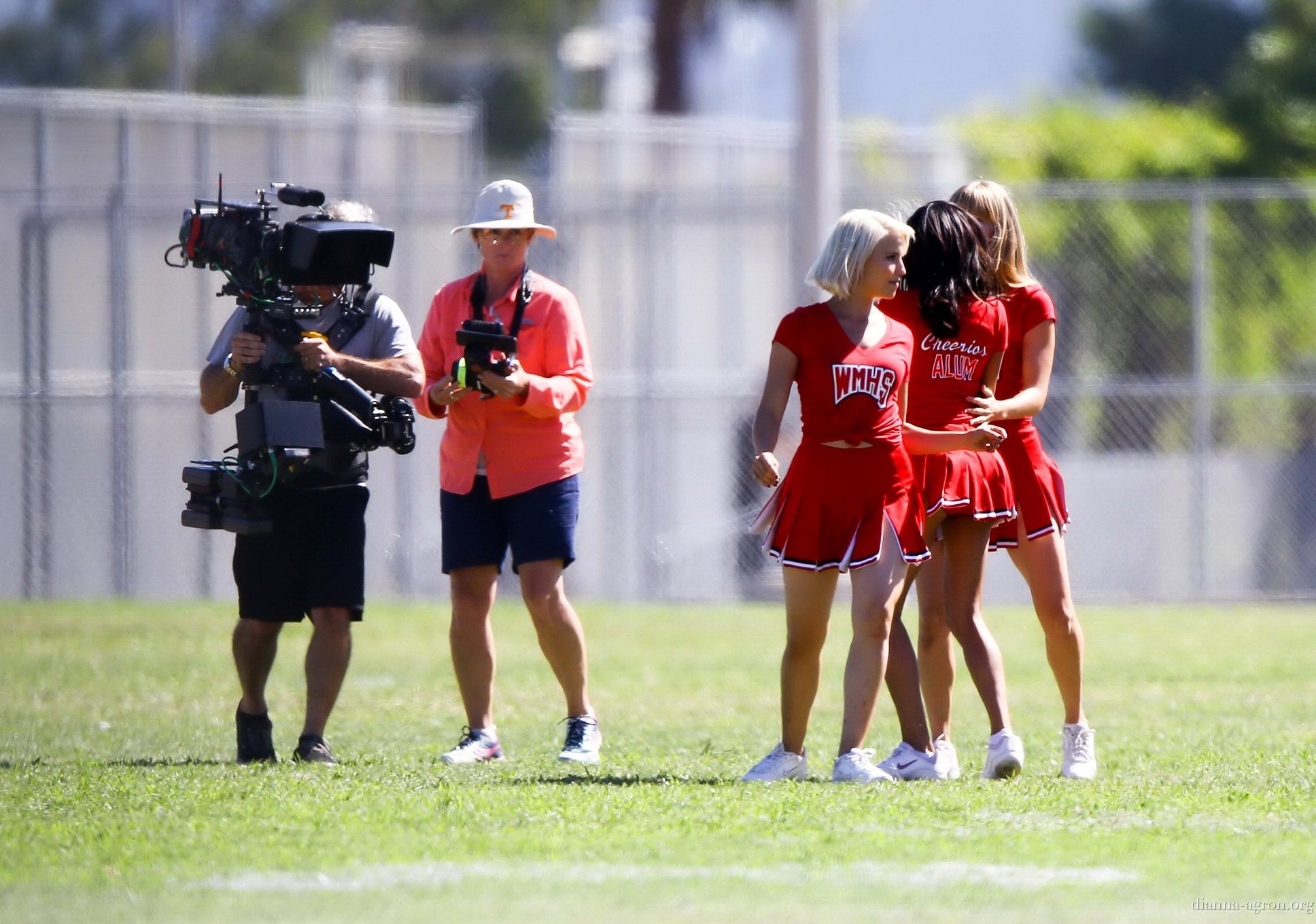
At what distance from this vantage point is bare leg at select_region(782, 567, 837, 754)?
6.30 metres

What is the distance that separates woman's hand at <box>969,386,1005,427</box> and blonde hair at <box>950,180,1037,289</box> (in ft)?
1.45

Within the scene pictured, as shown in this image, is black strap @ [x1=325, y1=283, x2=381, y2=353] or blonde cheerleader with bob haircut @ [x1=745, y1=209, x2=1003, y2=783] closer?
blonde cheerleader with bob haircut @ [x1=745, y1=209, x2=1003, y2=783]

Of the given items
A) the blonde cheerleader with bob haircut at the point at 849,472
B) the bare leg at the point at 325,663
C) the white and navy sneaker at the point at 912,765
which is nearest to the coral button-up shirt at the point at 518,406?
the bare leg at the point at 325,663

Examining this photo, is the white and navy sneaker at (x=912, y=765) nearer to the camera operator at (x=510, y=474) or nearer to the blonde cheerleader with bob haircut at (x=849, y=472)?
the blonde cheerleader with bob haircut at (x=849, y=472)

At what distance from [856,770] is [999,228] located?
193 cm

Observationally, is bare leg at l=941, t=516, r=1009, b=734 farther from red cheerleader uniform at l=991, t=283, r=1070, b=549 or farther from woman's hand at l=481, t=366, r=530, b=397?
woman's hand at l=481, t=366, r=530, b=397

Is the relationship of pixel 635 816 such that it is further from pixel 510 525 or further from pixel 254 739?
pixel 254 739

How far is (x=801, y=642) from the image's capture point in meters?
6.34

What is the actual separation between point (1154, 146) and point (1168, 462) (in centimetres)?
1501

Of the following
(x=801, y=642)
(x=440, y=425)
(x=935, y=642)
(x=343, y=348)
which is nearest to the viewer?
(x=801, y=642)

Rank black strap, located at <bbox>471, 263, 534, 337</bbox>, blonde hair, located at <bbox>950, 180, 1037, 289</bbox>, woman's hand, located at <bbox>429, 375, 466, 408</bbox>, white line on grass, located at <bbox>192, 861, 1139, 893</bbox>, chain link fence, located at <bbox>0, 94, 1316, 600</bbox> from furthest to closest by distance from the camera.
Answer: chain link fence, located at <bbox>0, 94, 1316, 600</bbox>, black strap, located at <bbox>471, 263, 534, 337</bbox>, woman's hand, located at <bbox>429, 375, 466, 408</bbox>, blonde hair, located at <bbox>950, 180, 1037, 289</bbox>, white line on grass, located at <bbox>192, 861, 1139, 893</bbox>

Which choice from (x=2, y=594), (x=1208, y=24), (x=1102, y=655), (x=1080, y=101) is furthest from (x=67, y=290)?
(x=1208, y=24)

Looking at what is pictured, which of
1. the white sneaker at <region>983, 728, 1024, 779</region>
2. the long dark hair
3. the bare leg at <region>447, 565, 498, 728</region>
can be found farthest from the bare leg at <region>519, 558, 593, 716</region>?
the long dark hair

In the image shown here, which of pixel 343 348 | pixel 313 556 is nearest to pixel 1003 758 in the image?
pixel 313 556
